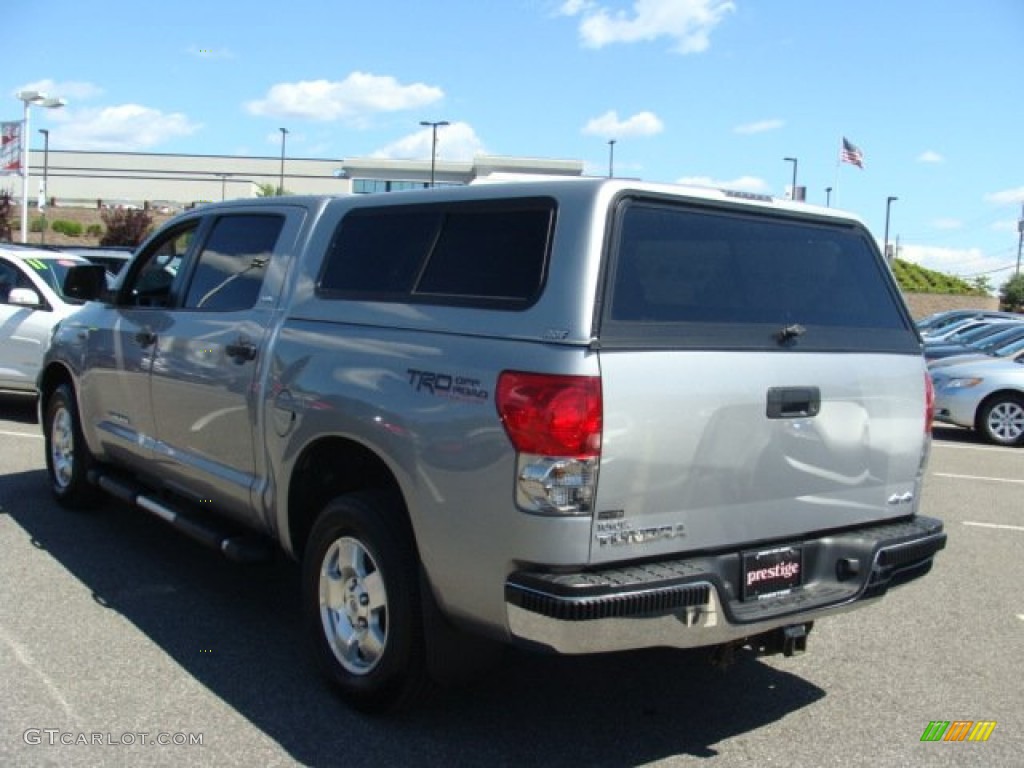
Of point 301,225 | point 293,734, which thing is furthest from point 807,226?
point 293,734

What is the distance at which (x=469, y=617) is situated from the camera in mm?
3326

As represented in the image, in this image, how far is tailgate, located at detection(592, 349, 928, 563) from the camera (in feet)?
10.3

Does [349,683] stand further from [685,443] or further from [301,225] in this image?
[301,225]

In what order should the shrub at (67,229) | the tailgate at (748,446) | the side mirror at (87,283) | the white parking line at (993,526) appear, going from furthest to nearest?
the shrub at (67,229)
the white parking line at (993,526)
the side mirror at (87,283)
the tailgate at (748,446)

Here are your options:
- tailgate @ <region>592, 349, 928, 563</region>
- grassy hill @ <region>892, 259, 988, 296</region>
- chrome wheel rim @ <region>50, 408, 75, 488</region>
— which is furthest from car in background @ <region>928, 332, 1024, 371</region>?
grassy hill @ <region>892, 259, 988, 296</region>

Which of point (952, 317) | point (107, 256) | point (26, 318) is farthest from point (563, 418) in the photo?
point (952, 317)

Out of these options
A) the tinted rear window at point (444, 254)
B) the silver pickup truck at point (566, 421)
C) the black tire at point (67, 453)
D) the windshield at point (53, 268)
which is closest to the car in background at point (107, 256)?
the windshield at point (53, 268)

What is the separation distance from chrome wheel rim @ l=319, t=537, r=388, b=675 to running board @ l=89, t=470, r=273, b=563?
662 millimetres

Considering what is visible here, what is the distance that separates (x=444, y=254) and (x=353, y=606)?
1418 mm

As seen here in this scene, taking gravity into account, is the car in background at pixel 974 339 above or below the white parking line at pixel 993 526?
above

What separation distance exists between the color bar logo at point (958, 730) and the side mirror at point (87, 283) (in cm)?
509

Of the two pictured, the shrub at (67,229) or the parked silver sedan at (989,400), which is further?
the shrub at (67,229)

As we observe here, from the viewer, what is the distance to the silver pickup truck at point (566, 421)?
10.2ft

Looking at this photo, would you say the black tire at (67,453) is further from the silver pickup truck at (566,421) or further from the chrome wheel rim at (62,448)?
the silver pickup truck at (566,421)
